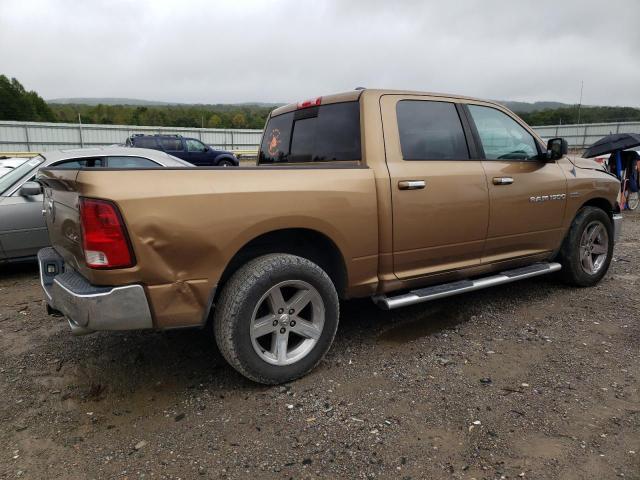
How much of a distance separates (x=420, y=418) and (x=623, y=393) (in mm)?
1324

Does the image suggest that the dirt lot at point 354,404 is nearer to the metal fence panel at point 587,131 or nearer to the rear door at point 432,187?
the rear door at point 432,187

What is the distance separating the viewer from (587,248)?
4871mm

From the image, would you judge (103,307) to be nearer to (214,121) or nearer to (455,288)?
(455,288)

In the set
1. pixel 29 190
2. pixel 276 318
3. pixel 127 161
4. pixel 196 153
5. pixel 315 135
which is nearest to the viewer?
pixel 276 318

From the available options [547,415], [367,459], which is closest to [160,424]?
[367,459]

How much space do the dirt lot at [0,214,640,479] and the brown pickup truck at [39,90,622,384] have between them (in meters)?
0.37

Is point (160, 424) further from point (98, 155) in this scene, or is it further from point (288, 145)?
point (98, 155)

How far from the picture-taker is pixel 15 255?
17.5 feet

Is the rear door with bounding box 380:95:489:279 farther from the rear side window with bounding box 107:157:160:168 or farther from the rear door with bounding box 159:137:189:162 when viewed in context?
the rear door with bounding box 159:137:189:162

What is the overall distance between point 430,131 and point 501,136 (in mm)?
888

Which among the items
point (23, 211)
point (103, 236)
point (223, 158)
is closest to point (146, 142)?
point (223, 158)

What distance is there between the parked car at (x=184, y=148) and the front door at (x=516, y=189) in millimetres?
16528

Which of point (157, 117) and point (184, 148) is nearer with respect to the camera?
point (184, 148)

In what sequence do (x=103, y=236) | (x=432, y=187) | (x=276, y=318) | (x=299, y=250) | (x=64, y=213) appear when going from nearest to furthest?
(x=103, y=236), (x=64, y=213), (x=276, y=318), (x=299, y=250), (x=432, y=187)
